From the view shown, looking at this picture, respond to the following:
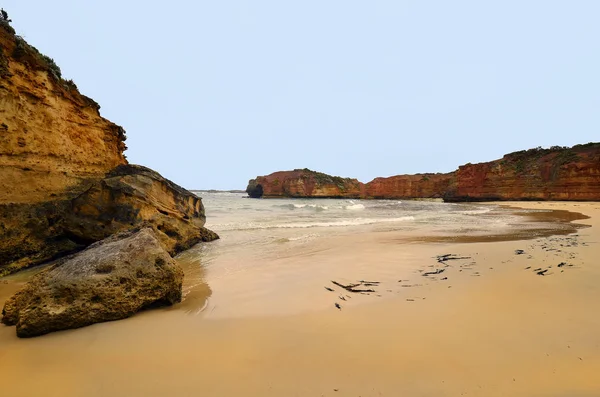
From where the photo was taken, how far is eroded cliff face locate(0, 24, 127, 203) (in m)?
5.45

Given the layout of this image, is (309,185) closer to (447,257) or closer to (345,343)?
(447,257)

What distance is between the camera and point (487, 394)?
1636 mm

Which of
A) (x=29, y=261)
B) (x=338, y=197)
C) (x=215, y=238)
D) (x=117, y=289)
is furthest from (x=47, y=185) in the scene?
(x=338, y=197)

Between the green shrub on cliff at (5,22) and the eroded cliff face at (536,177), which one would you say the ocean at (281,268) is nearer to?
the green shrub on cliff at (5,22)

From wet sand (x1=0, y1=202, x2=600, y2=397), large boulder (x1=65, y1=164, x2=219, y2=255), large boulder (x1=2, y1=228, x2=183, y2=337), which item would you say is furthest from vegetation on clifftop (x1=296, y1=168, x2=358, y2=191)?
large boulder (x1=2, y1=228, x2=183, y2=337)

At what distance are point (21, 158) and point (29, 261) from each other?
1.99 meters

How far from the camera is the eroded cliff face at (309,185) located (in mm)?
73750

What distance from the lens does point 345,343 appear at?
2.27 metres

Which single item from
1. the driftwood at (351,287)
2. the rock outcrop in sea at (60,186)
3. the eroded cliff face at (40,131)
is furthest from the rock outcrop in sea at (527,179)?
the eroded cliff face at (40,131)

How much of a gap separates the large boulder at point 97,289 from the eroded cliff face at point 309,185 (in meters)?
70.0

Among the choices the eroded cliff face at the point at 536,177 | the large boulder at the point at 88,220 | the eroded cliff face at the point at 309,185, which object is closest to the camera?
the large boulder at the point at 88,220

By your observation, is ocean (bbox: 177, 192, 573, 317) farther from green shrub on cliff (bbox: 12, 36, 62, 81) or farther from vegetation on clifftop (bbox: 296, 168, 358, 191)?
vegetation on clifftop (bbox: 296, 168, 358, 191)

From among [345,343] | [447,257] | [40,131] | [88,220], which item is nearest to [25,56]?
[40,131]

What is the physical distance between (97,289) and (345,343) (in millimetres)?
2511
